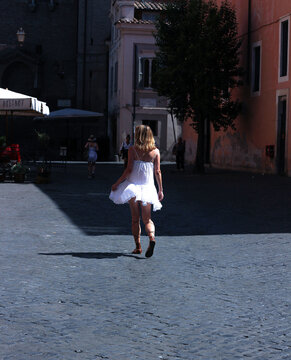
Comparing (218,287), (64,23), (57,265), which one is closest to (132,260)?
(57,265)

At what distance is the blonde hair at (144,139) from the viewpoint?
8.89 meters

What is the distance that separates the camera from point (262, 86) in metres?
30.7

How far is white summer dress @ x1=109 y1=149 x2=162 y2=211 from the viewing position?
893 centimetres

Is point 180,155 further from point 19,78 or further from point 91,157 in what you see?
point 19,78

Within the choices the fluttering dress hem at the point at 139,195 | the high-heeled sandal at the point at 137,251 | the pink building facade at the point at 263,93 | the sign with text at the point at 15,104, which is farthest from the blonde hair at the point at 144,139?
the pink building facade at the point at 263,93

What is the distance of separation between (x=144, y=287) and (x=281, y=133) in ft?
74.6

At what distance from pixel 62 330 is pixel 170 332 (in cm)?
72

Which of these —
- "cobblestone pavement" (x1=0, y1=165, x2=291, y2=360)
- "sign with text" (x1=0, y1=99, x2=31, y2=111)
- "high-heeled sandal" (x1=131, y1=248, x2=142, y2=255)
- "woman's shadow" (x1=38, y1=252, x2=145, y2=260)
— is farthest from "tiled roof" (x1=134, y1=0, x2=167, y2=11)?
"woman's shadow" (x1=38, y1=252, x2=145, y2=260)

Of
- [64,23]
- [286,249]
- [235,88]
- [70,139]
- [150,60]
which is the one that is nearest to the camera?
[286,249]

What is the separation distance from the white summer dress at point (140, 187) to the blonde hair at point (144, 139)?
20 cm

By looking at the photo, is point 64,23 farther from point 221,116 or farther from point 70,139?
point 221,116

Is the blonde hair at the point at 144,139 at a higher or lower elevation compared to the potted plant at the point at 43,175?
higher

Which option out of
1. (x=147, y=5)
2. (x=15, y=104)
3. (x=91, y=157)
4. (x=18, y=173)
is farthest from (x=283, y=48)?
(x=147, y=5)

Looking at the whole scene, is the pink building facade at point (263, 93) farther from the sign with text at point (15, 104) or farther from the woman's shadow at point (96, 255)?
the woman's shadow at point (96, 255)
